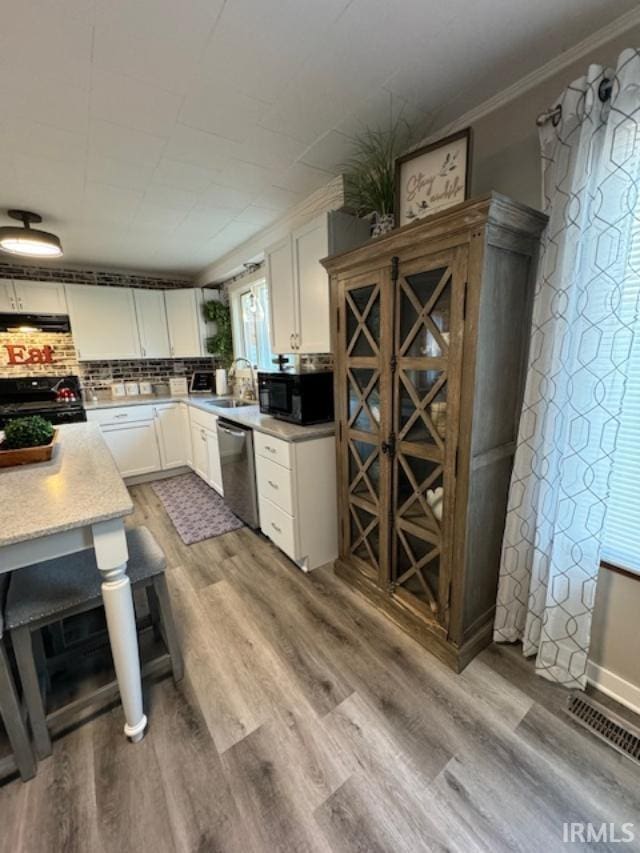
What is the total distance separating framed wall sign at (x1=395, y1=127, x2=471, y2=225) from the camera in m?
1.44

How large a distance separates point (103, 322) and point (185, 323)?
34.3 inches

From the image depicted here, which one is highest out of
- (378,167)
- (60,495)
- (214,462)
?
(378,167)

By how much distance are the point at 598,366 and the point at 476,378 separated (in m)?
0.43

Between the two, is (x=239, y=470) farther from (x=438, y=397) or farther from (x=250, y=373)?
(x=438, y=397)

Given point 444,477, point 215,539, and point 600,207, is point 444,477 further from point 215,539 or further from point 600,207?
point 215,539

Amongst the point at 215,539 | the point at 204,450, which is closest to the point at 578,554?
the point at 215,539

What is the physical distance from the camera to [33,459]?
1631 mm

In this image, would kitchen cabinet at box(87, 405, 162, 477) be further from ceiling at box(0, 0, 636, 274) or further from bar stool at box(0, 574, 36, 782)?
bar stool at box(0, 574, 36, 782)

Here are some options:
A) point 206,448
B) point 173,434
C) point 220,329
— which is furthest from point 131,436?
point 220,329

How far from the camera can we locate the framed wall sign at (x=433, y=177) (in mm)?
1439

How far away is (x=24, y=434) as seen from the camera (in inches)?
66.7

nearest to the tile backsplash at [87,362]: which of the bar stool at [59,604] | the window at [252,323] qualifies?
the window at [252,323]

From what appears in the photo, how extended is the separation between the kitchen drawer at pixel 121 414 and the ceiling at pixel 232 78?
1931 millimetres

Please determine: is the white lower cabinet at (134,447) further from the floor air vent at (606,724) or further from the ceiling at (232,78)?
the floor air vent at (606,724)
